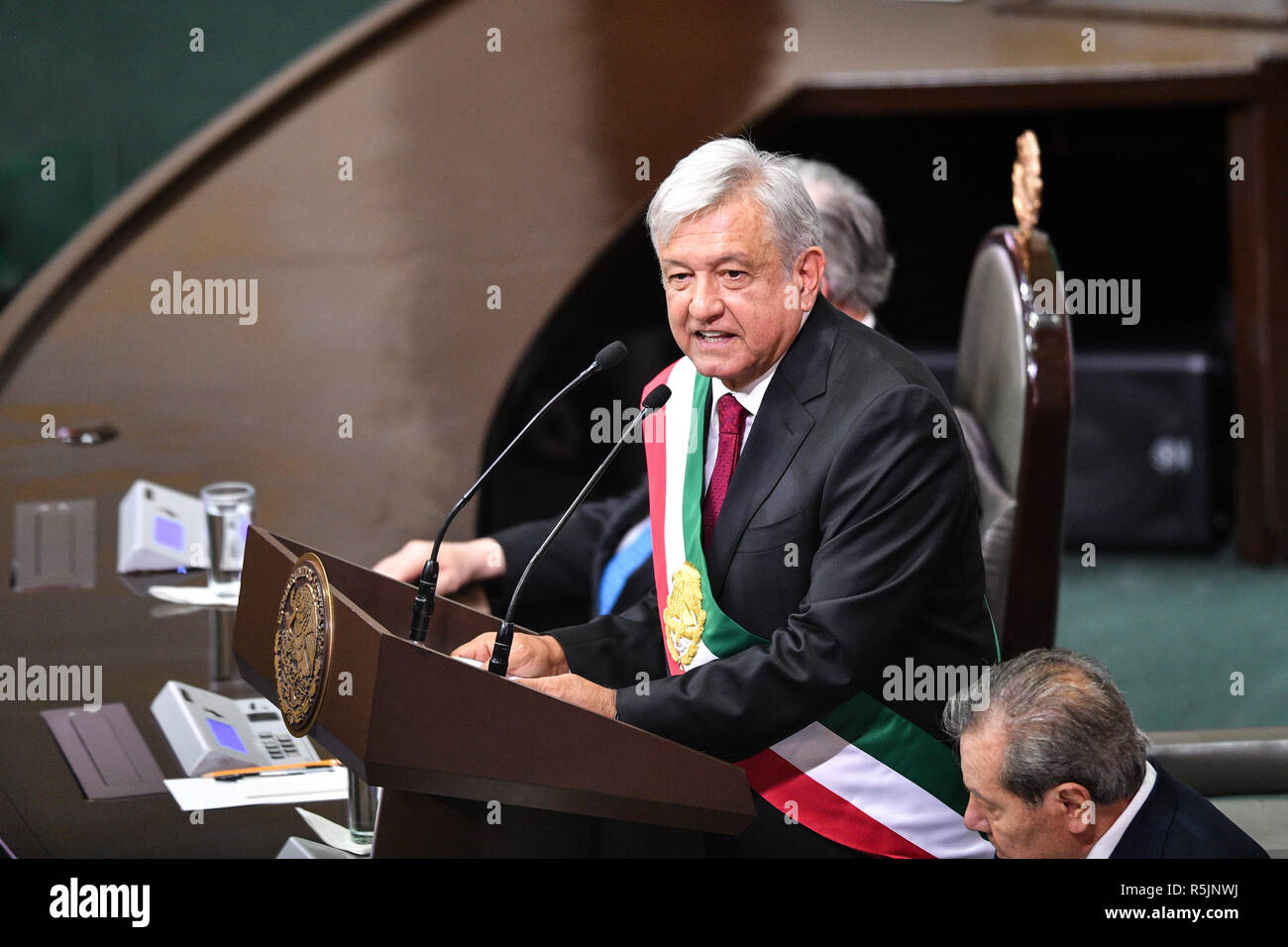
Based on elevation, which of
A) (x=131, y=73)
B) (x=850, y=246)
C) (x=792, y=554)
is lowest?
(x=792, y=554)

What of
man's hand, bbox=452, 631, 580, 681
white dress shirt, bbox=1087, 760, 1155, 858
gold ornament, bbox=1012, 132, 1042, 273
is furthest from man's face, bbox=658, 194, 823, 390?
gold ornament, bbox=1012, 132, 1042, 273

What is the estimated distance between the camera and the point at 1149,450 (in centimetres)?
488

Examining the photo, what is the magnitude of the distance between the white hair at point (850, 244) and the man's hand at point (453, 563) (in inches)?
26.3

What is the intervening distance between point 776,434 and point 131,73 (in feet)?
14.1

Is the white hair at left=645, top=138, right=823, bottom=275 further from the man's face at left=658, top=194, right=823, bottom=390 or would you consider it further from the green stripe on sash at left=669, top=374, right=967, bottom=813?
the green stripe on sash at left=669, top=374, right=967, bottom=813

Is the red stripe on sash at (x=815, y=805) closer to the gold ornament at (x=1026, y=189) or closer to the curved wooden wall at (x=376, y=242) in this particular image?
the gold ornament at (x=1026, y=189)

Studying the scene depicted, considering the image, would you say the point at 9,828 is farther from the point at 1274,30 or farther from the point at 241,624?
the point at 1274,30

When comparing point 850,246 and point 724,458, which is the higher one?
point 850,246

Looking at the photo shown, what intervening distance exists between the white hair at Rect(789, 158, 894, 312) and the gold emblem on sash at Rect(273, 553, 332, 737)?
47.5 inches

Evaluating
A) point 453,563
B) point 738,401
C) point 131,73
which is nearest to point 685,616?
point 738,401

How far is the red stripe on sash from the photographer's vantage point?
5.76 ft

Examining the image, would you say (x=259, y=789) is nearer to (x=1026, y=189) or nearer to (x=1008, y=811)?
(x=1008, y=811)

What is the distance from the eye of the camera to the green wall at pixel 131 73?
17.3ft

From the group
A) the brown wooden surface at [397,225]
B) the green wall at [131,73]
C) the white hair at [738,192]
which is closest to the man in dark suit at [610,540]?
the brown wooden surface at [397,225]
